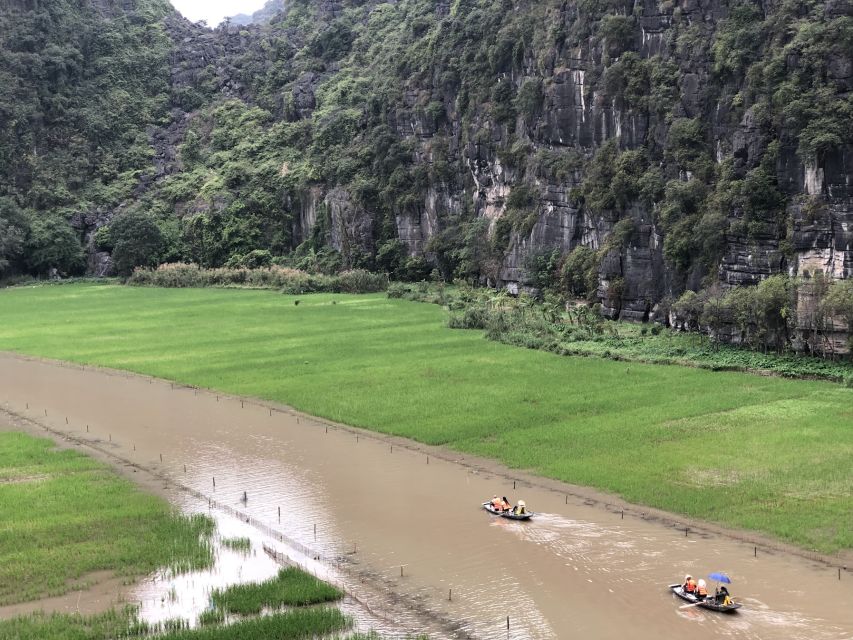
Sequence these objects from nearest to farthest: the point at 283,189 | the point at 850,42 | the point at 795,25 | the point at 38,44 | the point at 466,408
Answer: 1. the point at 466,408
2. the point at 850,42
3. the point at 795,25
4. the point at 283,189
5. the point at 38,44

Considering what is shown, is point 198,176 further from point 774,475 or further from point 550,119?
point 774,475

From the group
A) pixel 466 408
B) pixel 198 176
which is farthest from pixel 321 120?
pixel 466 408

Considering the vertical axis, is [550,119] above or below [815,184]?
above

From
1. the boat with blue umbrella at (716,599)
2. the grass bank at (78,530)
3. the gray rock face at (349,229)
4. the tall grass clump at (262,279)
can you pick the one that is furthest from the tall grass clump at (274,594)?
the gray rock face at (349,229)

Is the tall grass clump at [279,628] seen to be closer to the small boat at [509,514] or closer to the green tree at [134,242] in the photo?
the small boat at [509,514]

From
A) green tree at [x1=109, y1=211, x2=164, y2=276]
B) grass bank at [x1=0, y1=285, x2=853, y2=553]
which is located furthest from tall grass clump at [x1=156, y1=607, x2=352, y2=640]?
green tree at [x1=109, y1=211, x2=164, y2=276]

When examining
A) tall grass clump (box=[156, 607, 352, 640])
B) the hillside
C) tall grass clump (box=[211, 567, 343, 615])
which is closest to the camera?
tall grass clump (box=[156, 607, 352, 640])

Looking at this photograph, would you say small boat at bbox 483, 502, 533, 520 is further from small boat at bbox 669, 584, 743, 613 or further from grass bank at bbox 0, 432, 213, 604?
grass bank at bbox 0, 432, 213, 604
